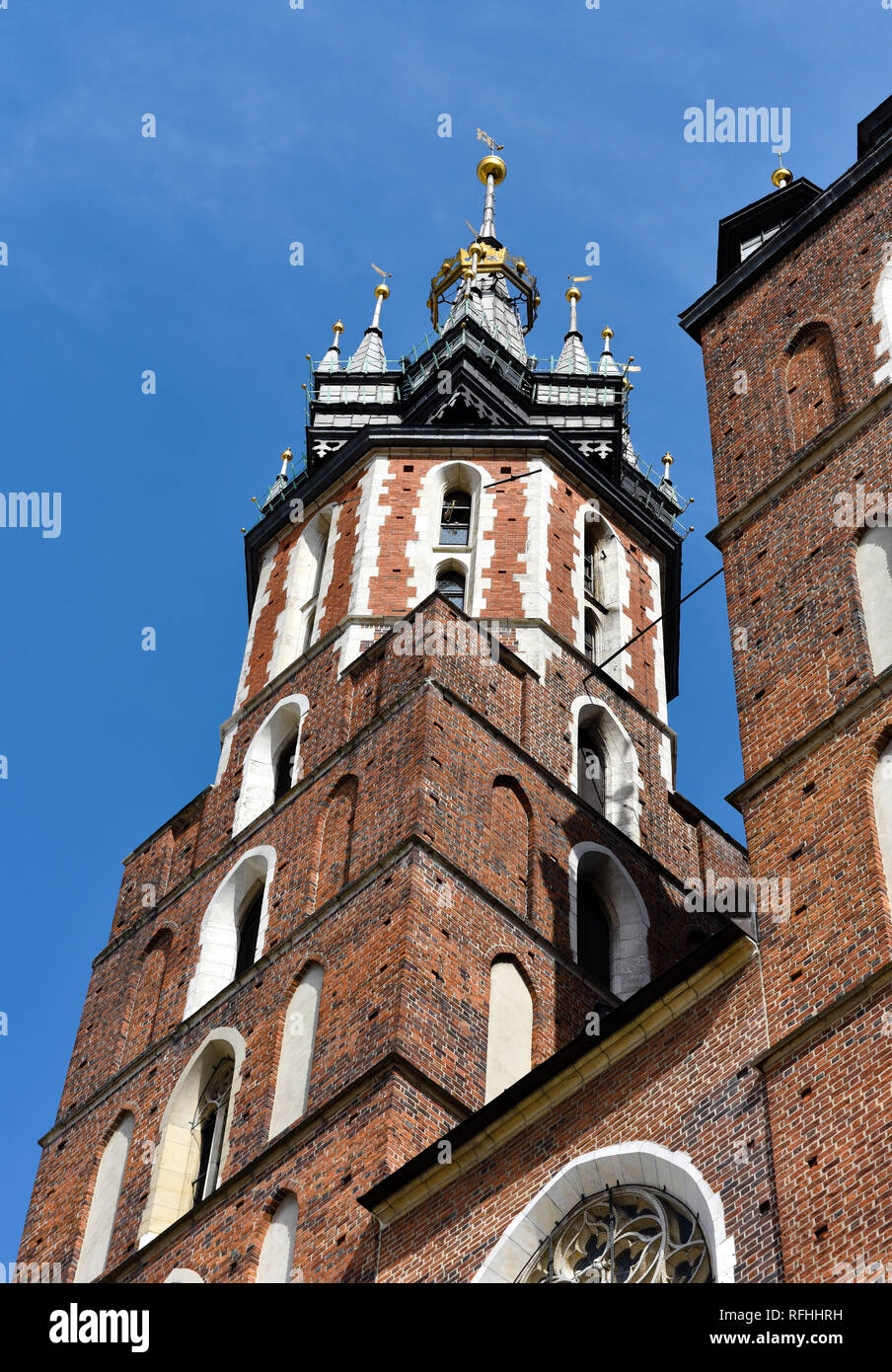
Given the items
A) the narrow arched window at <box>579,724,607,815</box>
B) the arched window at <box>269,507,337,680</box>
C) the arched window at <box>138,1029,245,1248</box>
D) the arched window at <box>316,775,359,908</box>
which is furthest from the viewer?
the arched window at <box>269,507,337,680</box>

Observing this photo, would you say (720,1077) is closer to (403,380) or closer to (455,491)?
(455,491)

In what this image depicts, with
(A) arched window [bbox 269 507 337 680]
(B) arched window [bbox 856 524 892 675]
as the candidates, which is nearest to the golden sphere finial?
(A) arched window [bbox 269 507 337 680]

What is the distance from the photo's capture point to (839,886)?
19094mm

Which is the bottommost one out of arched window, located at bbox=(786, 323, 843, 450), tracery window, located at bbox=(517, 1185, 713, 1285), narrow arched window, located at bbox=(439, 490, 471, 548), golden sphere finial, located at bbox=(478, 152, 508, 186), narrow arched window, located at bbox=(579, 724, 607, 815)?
tracery window, located at bbox=(517, 1185, 713, 1285)

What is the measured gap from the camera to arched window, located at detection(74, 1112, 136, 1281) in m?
28.7

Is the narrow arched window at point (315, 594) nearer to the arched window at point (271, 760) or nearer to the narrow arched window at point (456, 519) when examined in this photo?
the arched window at point (271, 760)

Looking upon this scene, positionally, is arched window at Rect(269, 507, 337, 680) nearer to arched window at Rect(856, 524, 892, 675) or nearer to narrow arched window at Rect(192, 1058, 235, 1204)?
narrow arched window at Rect(192, 1058, 235, 1204)

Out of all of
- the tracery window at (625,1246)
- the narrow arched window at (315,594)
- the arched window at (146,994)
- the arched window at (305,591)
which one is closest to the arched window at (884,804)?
the tracery window at (625,1246)

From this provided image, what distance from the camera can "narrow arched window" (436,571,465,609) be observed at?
36.4 m

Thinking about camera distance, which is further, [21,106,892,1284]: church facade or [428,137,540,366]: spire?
[428,137,540,366]: spire

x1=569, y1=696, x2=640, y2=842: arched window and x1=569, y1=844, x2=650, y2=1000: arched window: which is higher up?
x1=569, y1=696, x2=640, y2=842: arched window

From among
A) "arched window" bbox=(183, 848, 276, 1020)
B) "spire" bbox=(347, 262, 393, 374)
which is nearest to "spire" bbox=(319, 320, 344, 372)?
"spire" bbox=(347, 262, 393, 374)

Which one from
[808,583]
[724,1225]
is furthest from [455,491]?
[724,1225]

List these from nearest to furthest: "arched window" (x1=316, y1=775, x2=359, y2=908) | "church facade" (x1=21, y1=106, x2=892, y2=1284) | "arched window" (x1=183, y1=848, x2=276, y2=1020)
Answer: "church facade" (x1=21, y1=106, x2=892, y2=1284)
"arched window" (x1=316, y1=775, x2=359, y2=908)
"arched window" (x1=183, y1=848, x2=276, y2=1020)
